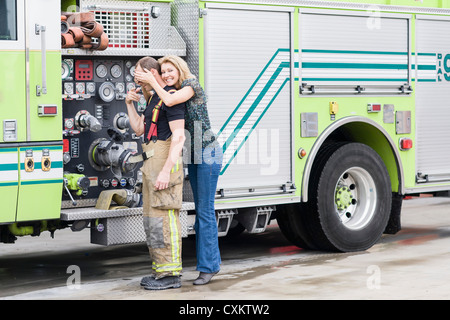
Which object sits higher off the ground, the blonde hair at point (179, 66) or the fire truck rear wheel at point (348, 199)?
the blonde hair at point (179, 66)

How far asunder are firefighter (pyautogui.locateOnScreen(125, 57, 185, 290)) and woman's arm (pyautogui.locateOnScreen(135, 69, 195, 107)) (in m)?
0.07

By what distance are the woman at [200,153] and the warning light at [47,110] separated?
719 millimetres

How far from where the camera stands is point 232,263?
9008 mm

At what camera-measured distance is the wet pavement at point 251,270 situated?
743 centimetres

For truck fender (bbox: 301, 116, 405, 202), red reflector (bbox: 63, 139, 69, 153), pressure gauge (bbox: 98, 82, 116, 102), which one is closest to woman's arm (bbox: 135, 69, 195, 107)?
pressure gauge (bbox: 98, 82, 116, 102)

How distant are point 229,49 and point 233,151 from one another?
0.93 metres

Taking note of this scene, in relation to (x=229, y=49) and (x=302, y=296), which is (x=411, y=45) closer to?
(x=229, y=49)

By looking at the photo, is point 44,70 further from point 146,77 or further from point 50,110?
point 146,77

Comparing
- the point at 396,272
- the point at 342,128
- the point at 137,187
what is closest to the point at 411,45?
the point at 342,128

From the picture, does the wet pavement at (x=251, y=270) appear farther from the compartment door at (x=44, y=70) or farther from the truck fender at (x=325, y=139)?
the compartment door at (x=44, y=70)

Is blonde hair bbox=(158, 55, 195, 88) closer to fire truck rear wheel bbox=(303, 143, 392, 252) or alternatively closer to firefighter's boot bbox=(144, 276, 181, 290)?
firefighter's boot bbox=(144, 276, 181, 290)

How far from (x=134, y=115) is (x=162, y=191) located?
2.54 ft

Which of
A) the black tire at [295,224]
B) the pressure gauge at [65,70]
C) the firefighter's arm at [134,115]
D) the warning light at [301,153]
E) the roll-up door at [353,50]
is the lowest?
the black tire at [295,224]

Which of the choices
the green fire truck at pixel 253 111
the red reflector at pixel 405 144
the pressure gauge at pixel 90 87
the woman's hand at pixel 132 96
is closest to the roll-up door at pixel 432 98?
the green fire truck at pixel 253 111
